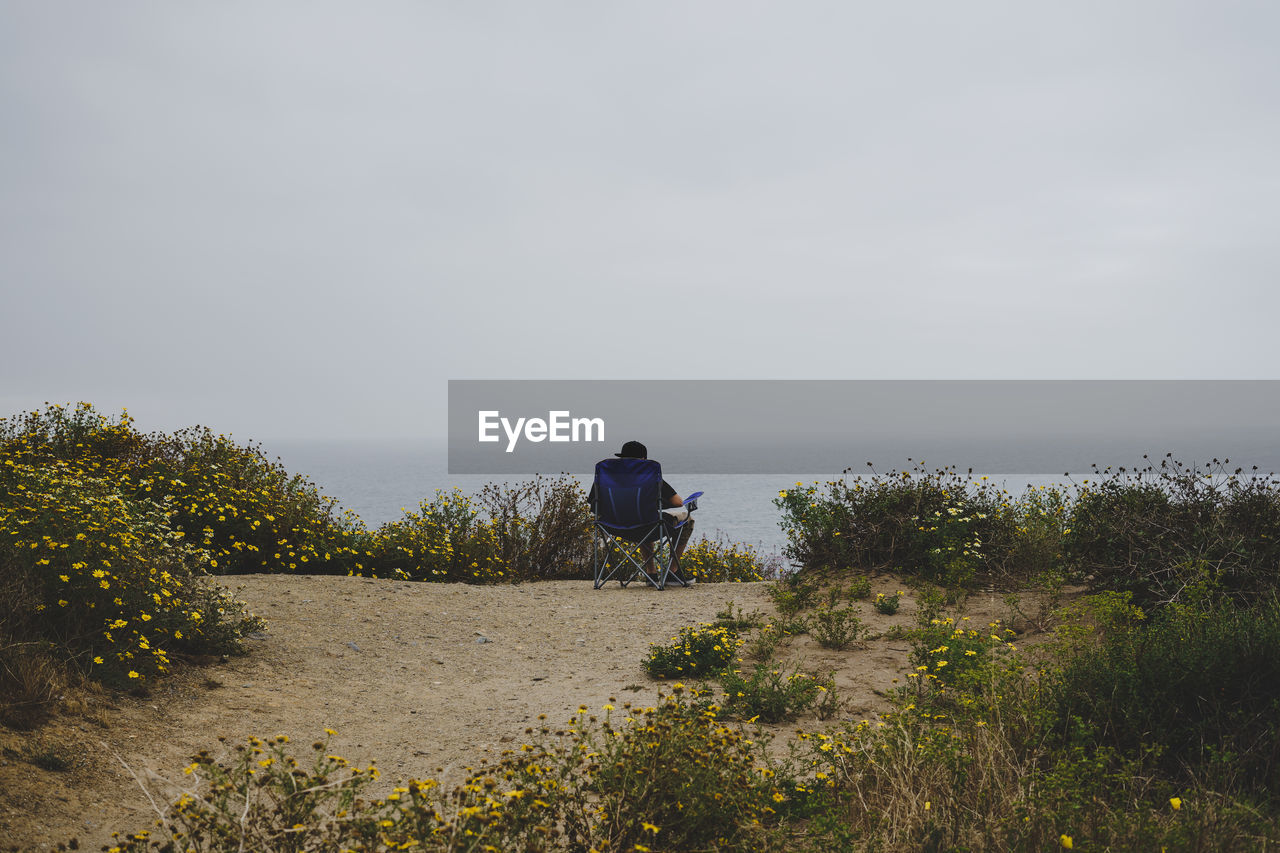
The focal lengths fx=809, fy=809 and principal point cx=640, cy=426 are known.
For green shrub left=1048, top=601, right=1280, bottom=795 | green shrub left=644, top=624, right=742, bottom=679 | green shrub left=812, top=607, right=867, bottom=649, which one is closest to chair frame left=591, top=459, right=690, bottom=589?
green shrub left=812, top=607, right=867, bottom=649

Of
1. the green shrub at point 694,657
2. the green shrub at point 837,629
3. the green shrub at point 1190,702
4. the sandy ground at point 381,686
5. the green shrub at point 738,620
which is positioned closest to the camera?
the green shrub at point 1190,702

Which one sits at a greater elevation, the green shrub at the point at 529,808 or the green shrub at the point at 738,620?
Answer: the green shrub at the point at 529,808

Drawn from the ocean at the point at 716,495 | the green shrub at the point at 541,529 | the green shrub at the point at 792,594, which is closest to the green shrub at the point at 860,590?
the green shrub at the point at 792,594

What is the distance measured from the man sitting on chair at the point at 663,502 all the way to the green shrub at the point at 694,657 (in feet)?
9.73

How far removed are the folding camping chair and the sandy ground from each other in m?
0.46

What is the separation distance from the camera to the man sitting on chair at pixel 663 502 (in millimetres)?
8023

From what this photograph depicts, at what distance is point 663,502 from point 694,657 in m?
3.26

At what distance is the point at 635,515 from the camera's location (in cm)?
794

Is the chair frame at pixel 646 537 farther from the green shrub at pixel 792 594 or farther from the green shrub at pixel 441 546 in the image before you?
the green shrub at pixel 441 546

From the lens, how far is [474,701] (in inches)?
179

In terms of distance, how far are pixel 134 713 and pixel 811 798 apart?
10.3 feet

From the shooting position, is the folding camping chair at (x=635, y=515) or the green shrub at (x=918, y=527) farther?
the folding camping chair at (x=635, y=515)

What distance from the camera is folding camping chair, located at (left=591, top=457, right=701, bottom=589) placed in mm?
7867

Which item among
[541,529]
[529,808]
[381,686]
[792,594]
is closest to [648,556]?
[541,529]
